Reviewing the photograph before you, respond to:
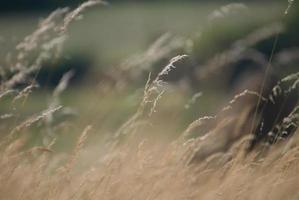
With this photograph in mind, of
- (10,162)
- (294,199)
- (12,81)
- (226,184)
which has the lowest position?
(294,199)

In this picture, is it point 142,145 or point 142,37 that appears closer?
point 142,145

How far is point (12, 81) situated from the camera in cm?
464

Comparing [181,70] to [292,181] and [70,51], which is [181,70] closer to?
[70,51]

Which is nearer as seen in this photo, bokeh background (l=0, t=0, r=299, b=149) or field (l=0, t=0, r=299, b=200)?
field (l=0, t=0, r=299, b=200)

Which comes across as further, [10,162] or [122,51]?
[122,51]

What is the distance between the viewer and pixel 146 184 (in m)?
3.90

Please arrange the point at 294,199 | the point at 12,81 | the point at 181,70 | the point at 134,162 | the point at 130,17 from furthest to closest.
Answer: the point at 130,17, the point at 181,70, the point at 12,81, the point at 134,162, the point at 294,199

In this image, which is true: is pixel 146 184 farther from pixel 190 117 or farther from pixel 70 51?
pixel 70 51

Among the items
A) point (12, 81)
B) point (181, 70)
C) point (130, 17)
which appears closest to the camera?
point (12, 81)

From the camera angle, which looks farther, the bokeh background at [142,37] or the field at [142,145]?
the bokeh background at [142,37]

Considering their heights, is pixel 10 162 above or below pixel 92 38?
below

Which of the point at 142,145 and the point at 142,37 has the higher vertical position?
the point at 142,37

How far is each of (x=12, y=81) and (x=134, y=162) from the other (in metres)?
1.01

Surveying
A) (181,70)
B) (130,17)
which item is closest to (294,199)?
(181,70)
